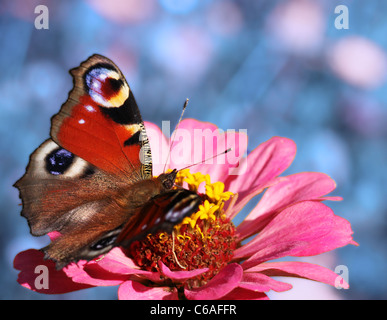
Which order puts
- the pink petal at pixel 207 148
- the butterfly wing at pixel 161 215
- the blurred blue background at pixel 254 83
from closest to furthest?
the butterfly wing at pixel 161 215 → the pink petal at pixel 207 148 → the blurred blue background at pixel 254 83

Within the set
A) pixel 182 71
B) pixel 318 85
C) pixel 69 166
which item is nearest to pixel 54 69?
pixel 182 71

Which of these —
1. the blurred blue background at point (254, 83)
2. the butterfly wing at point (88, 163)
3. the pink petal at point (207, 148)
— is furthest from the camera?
the blurred blue background at point (254, 83)

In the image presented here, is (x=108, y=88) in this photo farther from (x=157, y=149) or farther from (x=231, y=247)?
(x=231, y=247)

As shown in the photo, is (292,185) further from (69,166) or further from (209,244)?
(69,166)

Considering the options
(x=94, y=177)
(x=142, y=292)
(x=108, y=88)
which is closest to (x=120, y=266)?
(x=142, y=292)

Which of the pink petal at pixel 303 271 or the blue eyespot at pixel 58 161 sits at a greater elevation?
the blue eyespot at pixel 58 161

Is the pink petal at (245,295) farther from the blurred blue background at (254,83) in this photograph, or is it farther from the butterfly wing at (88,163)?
the blurred blue background at (254,83)

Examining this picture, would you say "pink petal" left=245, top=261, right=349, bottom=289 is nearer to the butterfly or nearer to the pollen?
the pollen

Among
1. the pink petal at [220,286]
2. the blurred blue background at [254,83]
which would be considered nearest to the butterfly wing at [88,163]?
the pink petal at [220,286]
